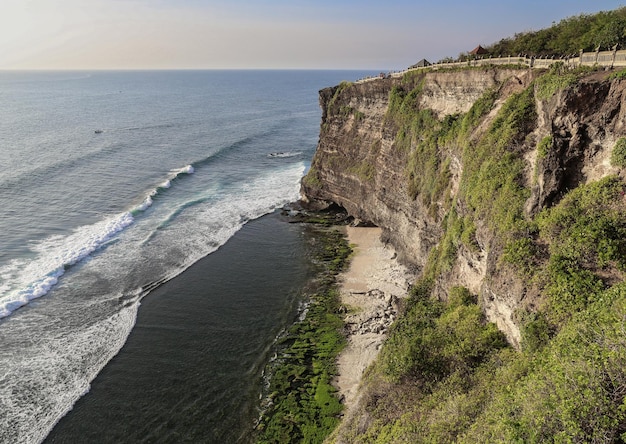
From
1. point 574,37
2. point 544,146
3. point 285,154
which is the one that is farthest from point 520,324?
point 285,154

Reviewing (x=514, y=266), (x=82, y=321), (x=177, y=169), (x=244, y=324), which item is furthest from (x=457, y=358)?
(x=177, y=169)

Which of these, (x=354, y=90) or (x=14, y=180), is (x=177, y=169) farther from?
(x=354, y=90)

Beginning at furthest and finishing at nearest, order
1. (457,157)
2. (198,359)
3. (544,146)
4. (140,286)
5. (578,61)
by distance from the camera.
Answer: (140,286), (457,157), (198,359), (578,61), (544,146)

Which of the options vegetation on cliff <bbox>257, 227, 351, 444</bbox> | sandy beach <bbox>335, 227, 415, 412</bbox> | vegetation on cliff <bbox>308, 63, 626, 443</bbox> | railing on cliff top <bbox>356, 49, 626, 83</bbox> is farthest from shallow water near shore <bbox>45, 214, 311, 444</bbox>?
railing on cliff top <bbox>356, 49, 626, 83</bbox>

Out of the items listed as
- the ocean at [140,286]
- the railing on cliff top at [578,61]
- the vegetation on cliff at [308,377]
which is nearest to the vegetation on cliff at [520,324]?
the railing on cliff top at [578,61]

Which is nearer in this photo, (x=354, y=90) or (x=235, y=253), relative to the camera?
A: (x=235, y=253)

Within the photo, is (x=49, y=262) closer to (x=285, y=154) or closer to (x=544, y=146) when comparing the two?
(x=544, y=146)

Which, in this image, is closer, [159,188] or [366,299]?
[366,299]
